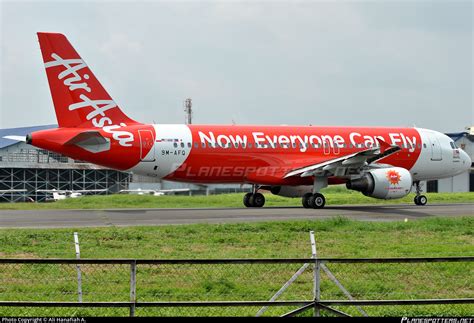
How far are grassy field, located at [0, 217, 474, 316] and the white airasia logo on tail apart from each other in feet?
33.4

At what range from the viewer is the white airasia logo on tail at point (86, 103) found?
105 ft

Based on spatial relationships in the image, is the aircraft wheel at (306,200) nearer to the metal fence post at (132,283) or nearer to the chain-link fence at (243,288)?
the chain-link fence at (243,288)

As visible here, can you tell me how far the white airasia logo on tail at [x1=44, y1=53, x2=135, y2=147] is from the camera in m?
31.9

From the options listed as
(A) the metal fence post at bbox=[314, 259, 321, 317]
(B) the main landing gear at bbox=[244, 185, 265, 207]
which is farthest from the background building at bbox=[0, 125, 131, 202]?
(A) the metal fence post at bbox=[314, 259, 321, 317]

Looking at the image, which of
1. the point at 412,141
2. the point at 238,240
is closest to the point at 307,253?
the point at 238,240

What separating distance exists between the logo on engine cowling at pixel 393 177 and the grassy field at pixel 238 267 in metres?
8.29

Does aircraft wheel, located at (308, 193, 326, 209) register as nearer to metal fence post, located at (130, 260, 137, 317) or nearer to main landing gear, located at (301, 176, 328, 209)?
main landing gear, located at (301, 176, 328, 209)

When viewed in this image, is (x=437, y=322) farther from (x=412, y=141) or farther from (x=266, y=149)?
(x=412, y=141)

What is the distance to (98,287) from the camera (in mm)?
13492

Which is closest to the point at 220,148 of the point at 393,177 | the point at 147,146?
the point at 147,146

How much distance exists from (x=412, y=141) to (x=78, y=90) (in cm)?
1659

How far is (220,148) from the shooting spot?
1337 inches

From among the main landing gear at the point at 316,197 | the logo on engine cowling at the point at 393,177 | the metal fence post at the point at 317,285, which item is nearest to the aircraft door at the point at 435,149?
the logo on engine cowling at the point at 393,177

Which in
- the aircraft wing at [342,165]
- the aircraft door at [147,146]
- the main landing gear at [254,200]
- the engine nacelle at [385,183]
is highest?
the aircraft door at [147,146]
